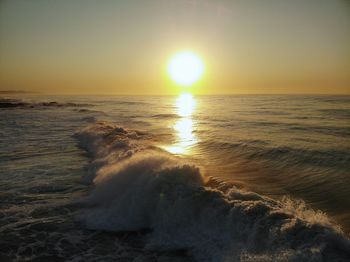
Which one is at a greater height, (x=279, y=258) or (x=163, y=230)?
(x=279, y=258)

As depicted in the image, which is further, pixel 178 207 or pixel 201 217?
pixel 178 207

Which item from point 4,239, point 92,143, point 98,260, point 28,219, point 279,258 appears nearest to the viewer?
point 279,258

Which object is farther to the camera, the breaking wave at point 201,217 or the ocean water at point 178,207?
the ocean water at point 178,207

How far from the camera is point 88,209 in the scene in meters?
8.59

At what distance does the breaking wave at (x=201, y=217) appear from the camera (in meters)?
5.68

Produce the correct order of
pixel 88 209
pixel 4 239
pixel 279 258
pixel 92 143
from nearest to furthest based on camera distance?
pixel 279 258, pixel 4 239, pixel 88 209, pixel 92 143

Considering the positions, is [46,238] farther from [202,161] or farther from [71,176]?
[202,161]

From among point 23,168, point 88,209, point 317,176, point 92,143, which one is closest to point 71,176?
point 23,168

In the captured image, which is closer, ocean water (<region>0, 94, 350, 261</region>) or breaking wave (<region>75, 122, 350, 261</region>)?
breaking wave (<region>75, 122, 350, 261</region>)

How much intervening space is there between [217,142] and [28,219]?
1220 centimetres

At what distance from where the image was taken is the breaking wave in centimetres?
568

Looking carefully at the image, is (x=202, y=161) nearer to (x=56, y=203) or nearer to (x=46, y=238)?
(x=56, y=203)

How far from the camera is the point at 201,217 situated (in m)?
7.29

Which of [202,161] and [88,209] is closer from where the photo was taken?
[88,209]
